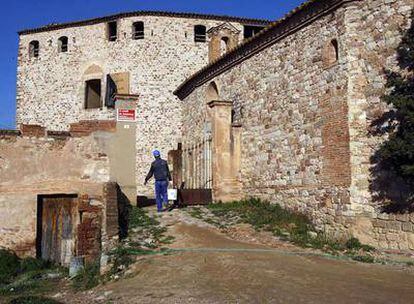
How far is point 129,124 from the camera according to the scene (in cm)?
1270

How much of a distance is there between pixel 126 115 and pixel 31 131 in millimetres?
2577

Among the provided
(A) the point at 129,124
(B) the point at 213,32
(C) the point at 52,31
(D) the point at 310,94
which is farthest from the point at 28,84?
(D) the point at 310,94

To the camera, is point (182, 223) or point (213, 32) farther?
point (213, 32)

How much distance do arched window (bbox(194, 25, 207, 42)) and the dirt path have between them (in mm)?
21241

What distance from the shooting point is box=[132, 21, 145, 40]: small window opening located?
2914 centimetres

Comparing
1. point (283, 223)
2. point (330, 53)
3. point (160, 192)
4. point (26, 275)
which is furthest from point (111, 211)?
point (330, 53)

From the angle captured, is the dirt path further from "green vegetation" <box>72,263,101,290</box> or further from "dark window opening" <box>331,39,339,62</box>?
"dark window opening" <box>331,39,339,62</box>

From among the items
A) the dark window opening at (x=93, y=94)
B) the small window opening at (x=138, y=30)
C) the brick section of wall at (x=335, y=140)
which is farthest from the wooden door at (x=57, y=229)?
the dark window opening at (x=93, y=94)

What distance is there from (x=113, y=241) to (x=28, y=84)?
80.4ft

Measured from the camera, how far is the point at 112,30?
30047mm

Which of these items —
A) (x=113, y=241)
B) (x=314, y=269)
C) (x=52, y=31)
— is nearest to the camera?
(x=314, y=269)

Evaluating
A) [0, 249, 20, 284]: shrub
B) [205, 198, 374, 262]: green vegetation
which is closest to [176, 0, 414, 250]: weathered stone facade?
[205, 198, 374, 262]: green vegetation

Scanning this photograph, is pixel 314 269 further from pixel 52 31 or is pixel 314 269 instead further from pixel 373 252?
pixel 52 31

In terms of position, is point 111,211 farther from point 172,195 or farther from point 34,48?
point 34,48
